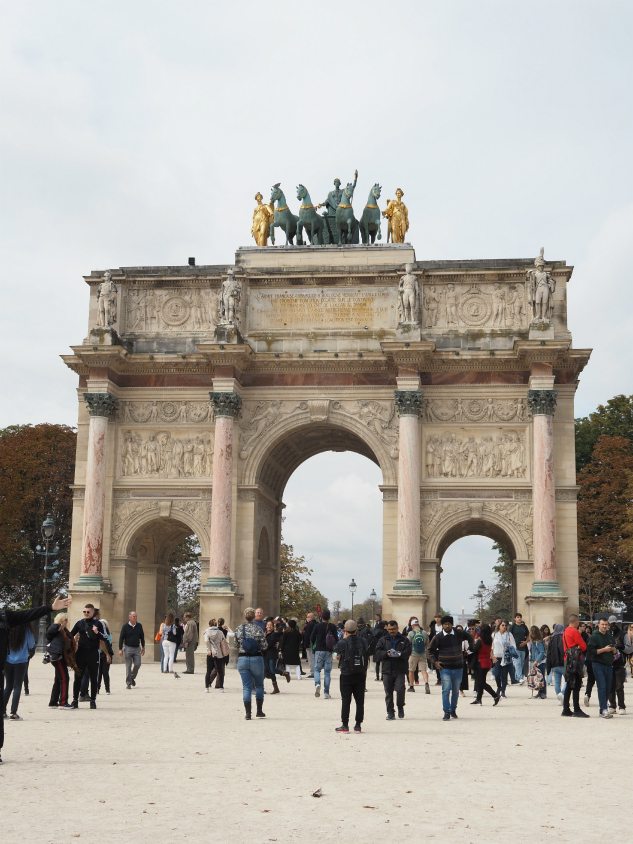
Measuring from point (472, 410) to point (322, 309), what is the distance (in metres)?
6.45

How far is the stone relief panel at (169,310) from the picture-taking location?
4022 centimetres

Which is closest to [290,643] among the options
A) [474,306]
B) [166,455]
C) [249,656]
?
[249,656]

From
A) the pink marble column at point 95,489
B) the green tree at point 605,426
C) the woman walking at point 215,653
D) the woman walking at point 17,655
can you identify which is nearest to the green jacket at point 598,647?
the woman walking at point 215,653

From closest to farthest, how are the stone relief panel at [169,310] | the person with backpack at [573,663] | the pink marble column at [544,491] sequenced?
the person with backpack at [573,663], the pink marble column at [544,491], the stone relief panel at [169,310]

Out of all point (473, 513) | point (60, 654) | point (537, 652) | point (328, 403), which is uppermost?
point (328, 403)

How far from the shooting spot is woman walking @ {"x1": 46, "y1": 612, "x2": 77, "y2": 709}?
1973cm

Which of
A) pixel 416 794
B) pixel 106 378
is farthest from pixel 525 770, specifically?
pixel 106 378

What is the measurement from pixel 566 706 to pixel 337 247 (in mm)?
23446

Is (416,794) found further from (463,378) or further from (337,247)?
(337,247)

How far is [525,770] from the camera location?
42.3ft

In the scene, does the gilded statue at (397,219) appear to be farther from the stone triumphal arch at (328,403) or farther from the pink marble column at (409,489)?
the pink marble column at (409,489)

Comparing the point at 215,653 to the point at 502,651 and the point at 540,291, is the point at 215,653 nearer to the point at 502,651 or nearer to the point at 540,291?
the point at 502,651

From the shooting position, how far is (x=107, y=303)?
130 ft

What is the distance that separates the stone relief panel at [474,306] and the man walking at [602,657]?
780 inches
